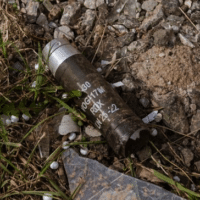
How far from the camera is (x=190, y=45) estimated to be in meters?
2.90

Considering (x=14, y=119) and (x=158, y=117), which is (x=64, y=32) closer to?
(x=14, y=119)

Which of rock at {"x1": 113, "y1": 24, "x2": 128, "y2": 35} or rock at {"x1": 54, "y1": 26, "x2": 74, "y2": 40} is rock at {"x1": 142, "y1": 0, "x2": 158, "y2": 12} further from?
rock at {"x1": 54, "y1": 26, "x2": 74, "y2": 40}

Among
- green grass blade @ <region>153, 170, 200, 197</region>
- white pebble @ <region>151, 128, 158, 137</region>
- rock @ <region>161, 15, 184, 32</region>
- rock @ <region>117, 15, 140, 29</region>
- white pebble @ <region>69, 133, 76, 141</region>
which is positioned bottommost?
white pebble @ <region>69, 133, 76, 141</region>

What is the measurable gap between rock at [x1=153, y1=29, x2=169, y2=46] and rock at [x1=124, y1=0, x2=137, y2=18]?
16.3 inches

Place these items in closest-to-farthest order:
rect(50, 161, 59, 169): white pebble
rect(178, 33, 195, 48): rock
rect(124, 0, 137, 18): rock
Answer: rect(50, 161, 59, 169): white pebble
rect(178, 33, 195, 48): rock
rect(124, 0, 137, 18): rock

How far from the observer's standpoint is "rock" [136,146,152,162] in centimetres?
259

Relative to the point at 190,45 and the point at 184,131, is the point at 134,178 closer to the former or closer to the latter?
the point at 184,131

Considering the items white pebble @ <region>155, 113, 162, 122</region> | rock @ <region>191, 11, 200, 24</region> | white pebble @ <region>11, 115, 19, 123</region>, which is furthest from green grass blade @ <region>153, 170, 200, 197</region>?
rock @ <region>191, 11, 200, 24</region>

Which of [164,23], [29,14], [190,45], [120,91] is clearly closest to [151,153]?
[120,91]

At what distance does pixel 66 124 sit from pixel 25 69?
2.49ft

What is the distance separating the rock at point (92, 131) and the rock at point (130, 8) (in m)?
1.28

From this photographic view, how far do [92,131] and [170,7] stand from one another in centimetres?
149

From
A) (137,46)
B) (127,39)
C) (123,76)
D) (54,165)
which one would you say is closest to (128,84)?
(123,76)

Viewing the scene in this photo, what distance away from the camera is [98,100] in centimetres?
254
